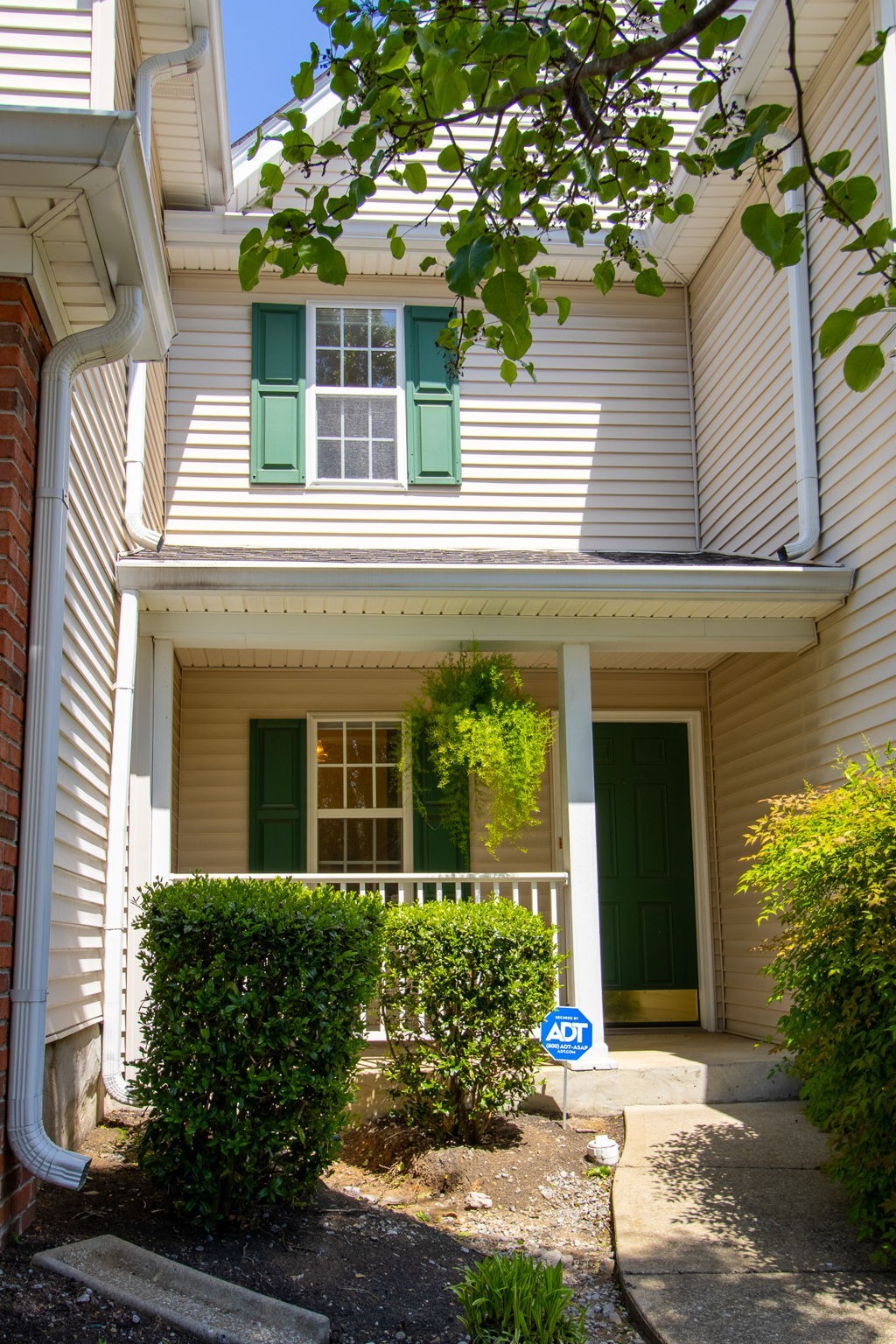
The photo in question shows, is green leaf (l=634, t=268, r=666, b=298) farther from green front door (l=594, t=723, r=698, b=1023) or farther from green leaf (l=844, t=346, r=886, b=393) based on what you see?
green front door (l=594, t=723, r=698, b=1023)

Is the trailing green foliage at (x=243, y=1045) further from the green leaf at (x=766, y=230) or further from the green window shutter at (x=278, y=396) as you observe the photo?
the green window shutter at (x=278, y=396)

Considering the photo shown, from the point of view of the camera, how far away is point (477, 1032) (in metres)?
6.16

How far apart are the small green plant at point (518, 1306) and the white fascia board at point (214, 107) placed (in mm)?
6652

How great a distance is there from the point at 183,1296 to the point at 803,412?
588 cm

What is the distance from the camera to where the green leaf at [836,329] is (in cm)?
286

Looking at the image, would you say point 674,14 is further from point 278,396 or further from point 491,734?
point 278,396

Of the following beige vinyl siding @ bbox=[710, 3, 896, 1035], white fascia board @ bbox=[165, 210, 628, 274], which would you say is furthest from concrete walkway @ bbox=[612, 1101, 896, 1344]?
white fascia board @ bbox=[165, 210, 628, 274]

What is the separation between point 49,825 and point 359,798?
4984 millimetres

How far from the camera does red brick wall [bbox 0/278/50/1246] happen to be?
12.7ft

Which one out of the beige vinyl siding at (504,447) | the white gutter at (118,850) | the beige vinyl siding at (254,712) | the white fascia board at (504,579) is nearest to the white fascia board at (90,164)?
the white fascia board at (504,579)

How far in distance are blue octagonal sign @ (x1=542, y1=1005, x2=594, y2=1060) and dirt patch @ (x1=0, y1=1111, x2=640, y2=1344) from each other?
47 centimetres

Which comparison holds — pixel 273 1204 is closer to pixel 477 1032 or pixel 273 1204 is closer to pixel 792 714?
pixel 477 1032

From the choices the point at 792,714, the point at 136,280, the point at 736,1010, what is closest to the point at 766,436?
the point at 792,714

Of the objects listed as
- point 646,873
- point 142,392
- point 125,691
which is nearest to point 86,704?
point 125,691
